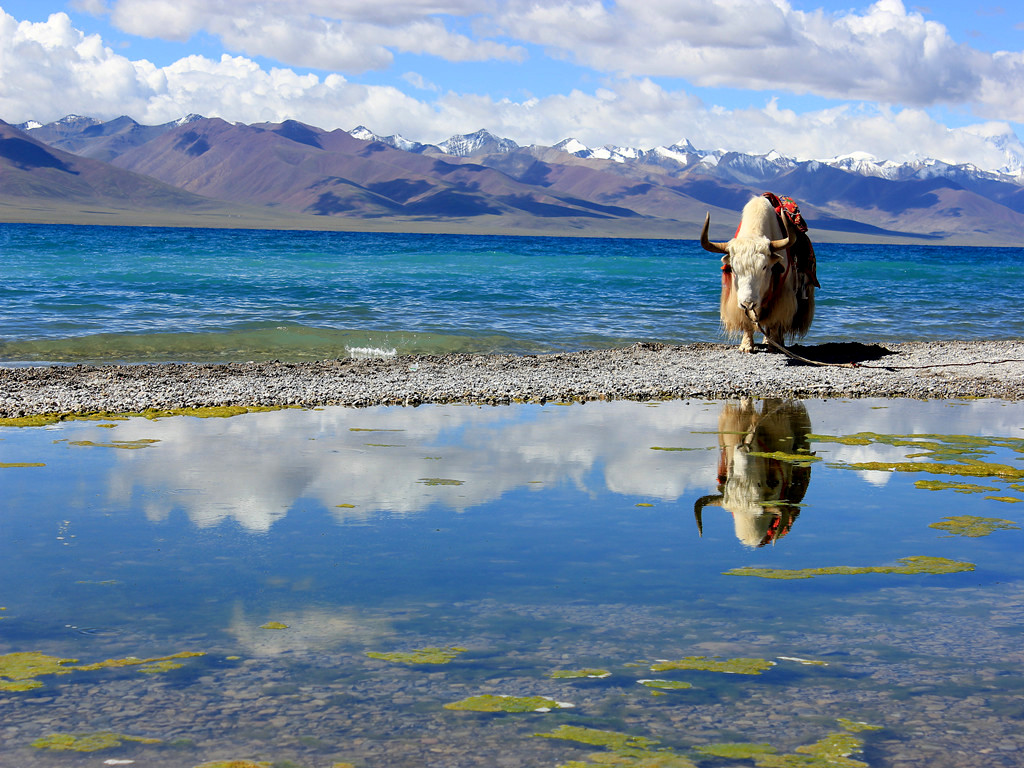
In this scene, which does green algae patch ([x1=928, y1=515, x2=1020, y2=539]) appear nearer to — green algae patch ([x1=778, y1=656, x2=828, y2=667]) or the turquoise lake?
the turquoise lake

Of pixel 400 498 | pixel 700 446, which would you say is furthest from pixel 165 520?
pixel 700 446

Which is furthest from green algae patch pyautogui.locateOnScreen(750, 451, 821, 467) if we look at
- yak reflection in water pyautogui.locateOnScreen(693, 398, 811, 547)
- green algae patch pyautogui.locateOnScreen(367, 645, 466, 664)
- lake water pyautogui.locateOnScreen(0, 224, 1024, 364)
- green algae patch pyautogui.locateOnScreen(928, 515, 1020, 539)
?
lake water pyautogui.locateOnScreen(0, 224, 1024, 364)

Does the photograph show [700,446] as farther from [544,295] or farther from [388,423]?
[544,295]

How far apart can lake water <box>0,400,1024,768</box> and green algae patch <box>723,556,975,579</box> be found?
22mm

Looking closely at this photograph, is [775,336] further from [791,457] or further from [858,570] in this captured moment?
[858,570]

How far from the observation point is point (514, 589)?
349cm

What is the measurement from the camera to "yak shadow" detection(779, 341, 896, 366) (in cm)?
1082

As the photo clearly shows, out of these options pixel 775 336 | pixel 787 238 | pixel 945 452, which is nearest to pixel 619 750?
pixel 945 452

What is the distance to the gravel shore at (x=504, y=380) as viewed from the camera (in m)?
7.63

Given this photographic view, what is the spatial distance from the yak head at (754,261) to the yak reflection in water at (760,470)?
2.13 m

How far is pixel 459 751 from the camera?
2412mm

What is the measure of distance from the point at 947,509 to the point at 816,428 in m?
2.12

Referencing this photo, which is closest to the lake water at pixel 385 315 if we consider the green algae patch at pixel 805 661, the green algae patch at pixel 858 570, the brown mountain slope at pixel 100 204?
the green algae patch at pixel 858 570

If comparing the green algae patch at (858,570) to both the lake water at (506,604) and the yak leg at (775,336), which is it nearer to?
the lake water at (506,604)
